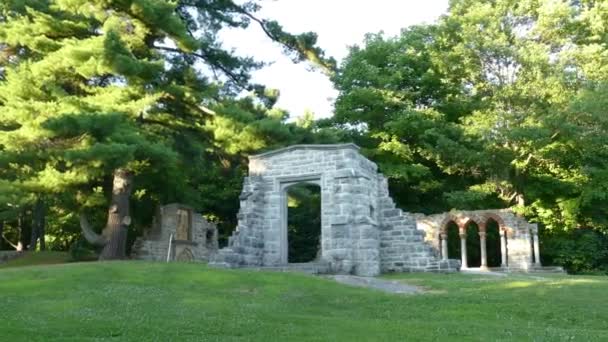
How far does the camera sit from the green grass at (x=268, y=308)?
8.32 m

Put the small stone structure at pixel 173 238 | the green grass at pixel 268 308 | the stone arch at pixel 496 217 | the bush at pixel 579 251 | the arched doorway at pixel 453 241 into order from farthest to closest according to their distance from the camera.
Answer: the arched doorway at pixel 453 241
the bush at pixel 579 251
the stone arch at pixel 496 217
the small stone structure at pixel 173 238
the green grass at pixel 268 308

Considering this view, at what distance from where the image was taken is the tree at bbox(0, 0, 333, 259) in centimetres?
1772

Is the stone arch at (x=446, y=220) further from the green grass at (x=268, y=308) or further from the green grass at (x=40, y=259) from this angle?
the green grass at (x=40, y=259)

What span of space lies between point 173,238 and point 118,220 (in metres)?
4.82

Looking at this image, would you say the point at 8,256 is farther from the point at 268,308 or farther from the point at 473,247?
the point at 473,247

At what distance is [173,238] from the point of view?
984 inches

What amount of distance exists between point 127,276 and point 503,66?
65.8 feet

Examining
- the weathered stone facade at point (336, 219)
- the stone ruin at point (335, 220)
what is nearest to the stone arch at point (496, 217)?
the stone ruin at point (335, 220)

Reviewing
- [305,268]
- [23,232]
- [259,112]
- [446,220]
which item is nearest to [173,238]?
[259,112]

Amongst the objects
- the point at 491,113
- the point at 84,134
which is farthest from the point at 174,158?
the point at 491,113

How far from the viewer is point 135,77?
19.0 meters

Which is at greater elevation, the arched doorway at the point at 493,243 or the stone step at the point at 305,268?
the arched doorway at the point at 493,243

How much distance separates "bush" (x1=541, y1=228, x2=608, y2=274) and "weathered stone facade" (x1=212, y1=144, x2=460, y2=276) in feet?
34.4

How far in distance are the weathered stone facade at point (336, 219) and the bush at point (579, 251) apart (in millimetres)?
10487
